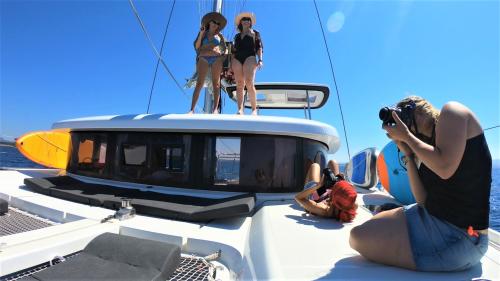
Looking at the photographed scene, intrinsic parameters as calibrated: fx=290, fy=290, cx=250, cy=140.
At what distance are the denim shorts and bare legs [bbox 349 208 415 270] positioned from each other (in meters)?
0.04

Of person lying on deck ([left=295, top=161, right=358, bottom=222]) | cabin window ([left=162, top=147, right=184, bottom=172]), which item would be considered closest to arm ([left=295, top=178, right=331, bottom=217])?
person lying on deck ([left=295, top=161, right=358, bottom=222])

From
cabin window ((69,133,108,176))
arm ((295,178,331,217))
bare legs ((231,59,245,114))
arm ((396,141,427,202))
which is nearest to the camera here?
arm ((396,141,427,202))

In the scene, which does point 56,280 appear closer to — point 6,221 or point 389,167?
point 6,221

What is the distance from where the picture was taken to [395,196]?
4051 mm

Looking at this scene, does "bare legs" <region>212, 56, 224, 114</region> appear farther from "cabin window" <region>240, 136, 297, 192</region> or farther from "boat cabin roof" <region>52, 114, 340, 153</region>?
"cabin window" <region>240, 136, 297, 192</region>

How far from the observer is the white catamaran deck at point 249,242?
5.16 ft

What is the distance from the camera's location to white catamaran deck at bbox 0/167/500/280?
157cm

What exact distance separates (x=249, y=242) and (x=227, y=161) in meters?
1.76

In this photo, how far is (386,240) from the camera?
162 cm

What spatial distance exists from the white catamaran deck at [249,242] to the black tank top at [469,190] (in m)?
0.33

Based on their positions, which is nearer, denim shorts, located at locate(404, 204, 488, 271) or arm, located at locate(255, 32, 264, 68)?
denim shorts, located at locate(404, 204, 488, 271)

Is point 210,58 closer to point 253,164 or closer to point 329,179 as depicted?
point 253,164

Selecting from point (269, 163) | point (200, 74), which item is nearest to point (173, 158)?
point (269, 163)

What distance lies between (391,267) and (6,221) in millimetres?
2955
